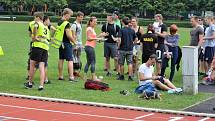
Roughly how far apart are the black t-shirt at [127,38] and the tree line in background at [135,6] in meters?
60.8

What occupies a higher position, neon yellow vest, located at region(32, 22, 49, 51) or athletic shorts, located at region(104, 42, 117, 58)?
neon yellow vest, located at region(32, 22, 49, 51)

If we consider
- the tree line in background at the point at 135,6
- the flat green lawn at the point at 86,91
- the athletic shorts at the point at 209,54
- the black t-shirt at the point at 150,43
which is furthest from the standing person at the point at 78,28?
the tree line in background at the point at 135,6

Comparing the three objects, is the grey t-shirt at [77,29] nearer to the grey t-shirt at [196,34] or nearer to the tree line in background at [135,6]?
the grey t-shirt at [196,34]

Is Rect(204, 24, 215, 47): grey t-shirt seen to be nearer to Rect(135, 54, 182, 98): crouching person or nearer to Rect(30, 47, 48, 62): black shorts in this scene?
Rect(135, 54, 182, 98): crouching person

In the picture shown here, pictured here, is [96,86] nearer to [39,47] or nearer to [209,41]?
[39,47]

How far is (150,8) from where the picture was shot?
75.8 meters

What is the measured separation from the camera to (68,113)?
997 cm

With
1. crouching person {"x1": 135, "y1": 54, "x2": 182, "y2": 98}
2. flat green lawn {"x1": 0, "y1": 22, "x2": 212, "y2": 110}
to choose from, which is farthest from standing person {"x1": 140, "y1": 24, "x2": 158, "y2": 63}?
crouching person {"x1": 135, "y1": 54, "x2": 182, "y2": 98}

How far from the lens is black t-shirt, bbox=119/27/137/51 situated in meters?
14.9

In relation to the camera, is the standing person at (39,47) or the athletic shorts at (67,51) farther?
the athletic shorts at (67,51)

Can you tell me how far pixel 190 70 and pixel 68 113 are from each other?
13.0ft

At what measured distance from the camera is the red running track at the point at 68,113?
31.1 feet

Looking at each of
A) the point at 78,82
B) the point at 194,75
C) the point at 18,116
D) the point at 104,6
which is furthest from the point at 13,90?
the point at 104,6

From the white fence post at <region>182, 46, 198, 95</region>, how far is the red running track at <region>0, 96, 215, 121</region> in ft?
9.03
